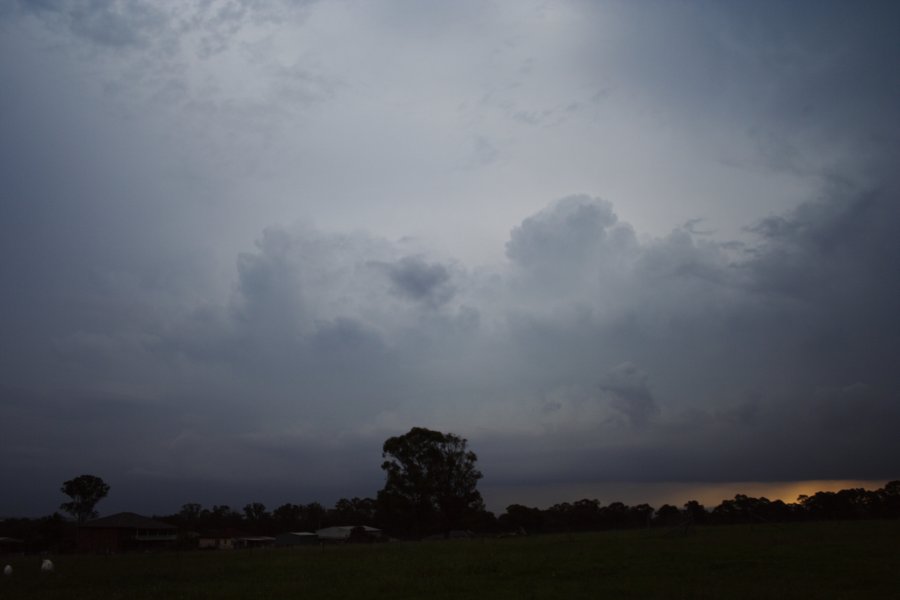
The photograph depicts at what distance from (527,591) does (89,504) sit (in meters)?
98.5

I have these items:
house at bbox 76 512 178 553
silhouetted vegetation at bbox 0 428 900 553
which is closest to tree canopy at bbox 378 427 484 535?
silhouetted vegetation at bbox 0 428 900 553

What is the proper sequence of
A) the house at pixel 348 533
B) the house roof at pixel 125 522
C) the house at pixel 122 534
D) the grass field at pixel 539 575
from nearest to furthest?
the grass field at pixel 539 575, the house at pixel 122 534, the house roof at pixel 125 522, the house at pixel 348 533

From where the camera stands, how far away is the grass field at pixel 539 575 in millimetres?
19688

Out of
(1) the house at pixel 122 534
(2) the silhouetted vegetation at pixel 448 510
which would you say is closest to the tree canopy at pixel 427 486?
(2) the silhouetted vegetation at pixel 448 510

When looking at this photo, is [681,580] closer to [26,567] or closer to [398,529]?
[26,567]

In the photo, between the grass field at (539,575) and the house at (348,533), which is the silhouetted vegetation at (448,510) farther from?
the grass field at (539,575)

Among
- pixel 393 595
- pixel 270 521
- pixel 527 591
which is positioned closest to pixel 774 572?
pixel 527 591

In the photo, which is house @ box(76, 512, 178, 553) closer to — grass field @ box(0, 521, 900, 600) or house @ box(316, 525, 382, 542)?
house @ box(316, 525, 382, 542)

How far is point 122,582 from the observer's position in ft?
87.0

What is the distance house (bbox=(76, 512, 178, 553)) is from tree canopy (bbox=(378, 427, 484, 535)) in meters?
25.5

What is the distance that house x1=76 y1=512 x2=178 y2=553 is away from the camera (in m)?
75.0

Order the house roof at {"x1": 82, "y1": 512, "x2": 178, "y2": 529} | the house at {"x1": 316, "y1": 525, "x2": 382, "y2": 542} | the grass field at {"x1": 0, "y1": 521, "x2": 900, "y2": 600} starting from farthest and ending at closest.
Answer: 1. the house at {"x1": 316, "y1": 525, "x2": 382, "y2": 542}
2. the house roof at {"x1": 82, "y1": 512, "x2": 178, "y2": 529}
3. the grass field at {"x1": 0, "y1": 521, "x2": 900, "y2": 600}

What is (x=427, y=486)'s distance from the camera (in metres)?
76.8

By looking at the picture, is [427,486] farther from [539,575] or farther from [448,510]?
[539,575]
